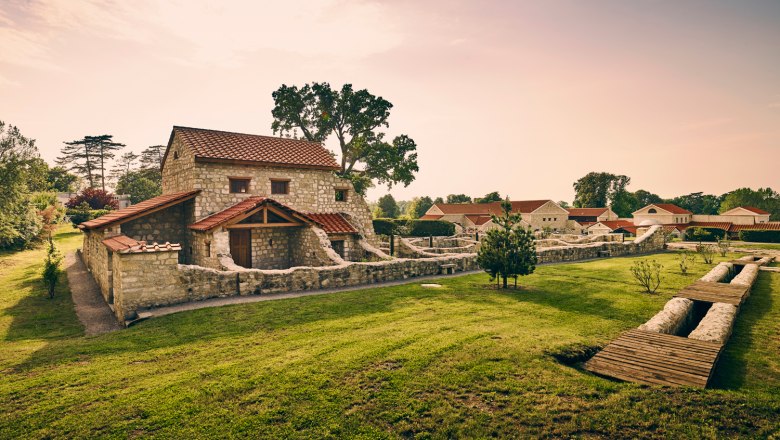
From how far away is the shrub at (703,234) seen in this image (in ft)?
141

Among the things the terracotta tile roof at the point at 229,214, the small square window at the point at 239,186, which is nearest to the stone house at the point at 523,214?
the small square window at the point at 239,186

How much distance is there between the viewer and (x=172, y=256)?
1270 centimetres

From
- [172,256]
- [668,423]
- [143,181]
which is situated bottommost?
[668,423]

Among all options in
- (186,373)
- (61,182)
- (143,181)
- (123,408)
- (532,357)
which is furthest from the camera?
(61,182)

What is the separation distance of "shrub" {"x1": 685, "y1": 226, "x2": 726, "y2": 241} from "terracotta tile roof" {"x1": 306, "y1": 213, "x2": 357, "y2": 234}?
41.2 metres

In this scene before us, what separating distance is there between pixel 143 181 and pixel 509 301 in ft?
212

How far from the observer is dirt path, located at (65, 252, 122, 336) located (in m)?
11.6

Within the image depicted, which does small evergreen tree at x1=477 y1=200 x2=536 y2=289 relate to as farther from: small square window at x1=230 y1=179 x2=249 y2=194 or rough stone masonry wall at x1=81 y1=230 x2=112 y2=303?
rough stone masonry wall at x1=81 y1=230 x2=112 y2=303

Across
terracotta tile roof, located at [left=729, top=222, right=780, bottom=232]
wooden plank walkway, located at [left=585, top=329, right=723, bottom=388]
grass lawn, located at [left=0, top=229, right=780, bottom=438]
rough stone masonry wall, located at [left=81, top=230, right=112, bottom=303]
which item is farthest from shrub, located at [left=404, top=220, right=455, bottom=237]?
wooden plank walkway, located at [left=585, top=329, right=723, bottom=388]

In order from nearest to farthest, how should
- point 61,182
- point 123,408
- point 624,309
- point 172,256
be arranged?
point 123,408, point 624,309, point 172,256, point 61,182

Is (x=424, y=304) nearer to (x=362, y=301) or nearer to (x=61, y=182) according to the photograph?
(x=362, y=301)

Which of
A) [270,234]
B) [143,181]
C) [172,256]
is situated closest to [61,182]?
[143,181]

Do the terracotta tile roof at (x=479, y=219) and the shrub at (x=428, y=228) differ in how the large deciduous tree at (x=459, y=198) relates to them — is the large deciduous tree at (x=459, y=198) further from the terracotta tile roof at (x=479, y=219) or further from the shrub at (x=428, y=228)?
the shrub at (x=428, y=228)

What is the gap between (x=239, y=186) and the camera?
67.5ft
